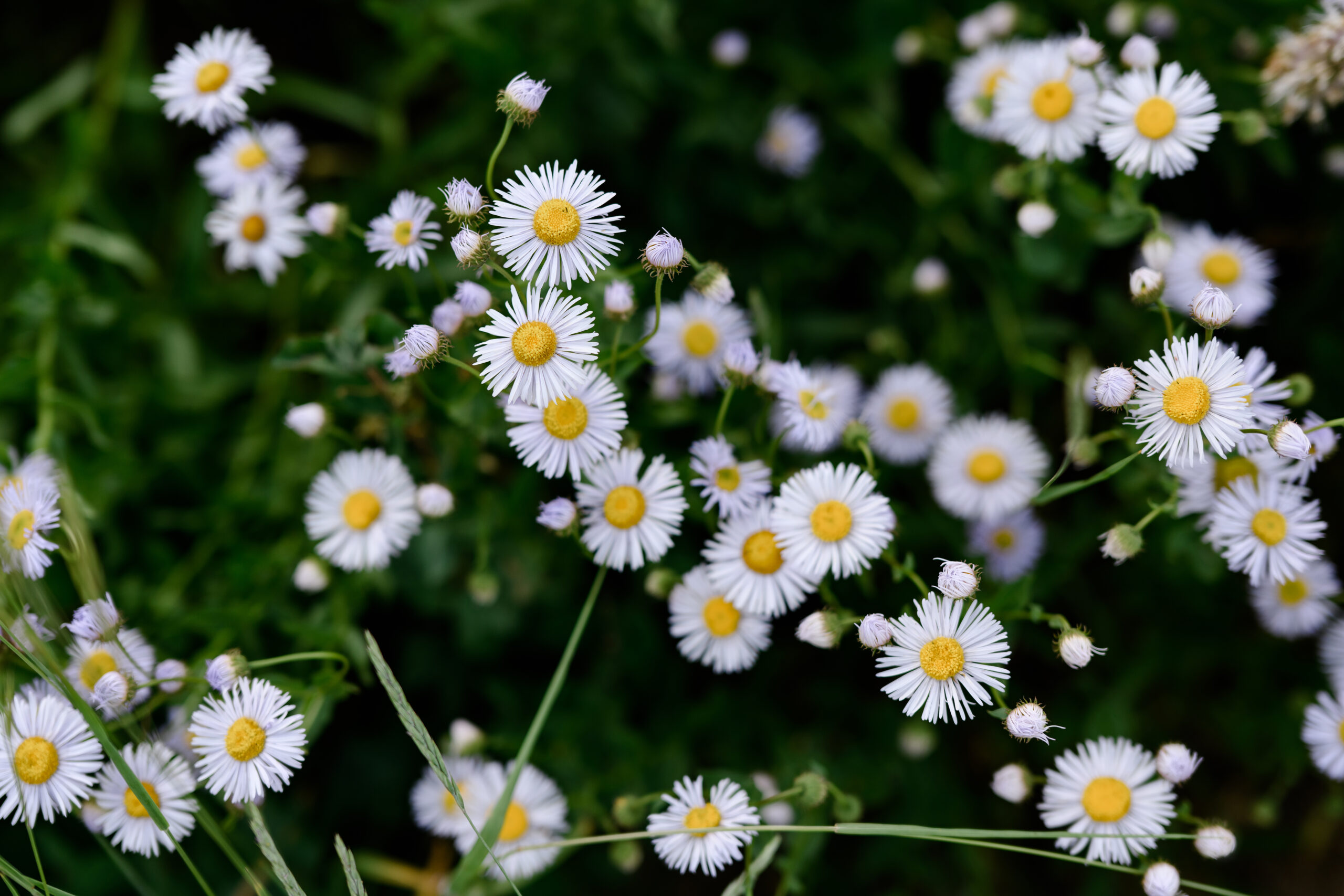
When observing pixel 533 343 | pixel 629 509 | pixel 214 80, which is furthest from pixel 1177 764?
pixel 214 80

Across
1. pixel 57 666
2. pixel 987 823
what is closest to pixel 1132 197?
pixel 987 823

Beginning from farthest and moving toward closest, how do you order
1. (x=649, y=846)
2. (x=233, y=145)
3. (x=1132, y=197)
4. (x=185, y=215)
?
(x=185, y=215) < (x=649, y=846) < (x=233, y=145) < (x=1132, y=197)

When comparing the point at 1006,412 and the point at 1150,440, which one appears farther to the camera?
the point at 1006,412

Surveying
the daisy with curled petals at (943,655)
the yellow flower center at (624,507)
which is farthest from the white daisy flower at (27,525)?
the daisy with curled petals at (943,655)

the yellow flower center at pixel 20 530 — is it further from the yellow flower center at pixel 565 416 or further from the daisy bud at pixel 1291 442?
the daisy bud at pixel 1291 442

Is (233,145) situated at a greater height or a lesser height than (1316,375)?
lesser

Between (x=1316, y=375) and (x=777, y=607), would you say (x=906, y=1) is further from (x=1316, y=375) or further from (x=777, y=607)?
(x=777, y=607)

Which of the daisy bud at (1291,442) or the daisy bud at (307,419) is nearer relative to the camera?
the daisy bud at (1291,442)
